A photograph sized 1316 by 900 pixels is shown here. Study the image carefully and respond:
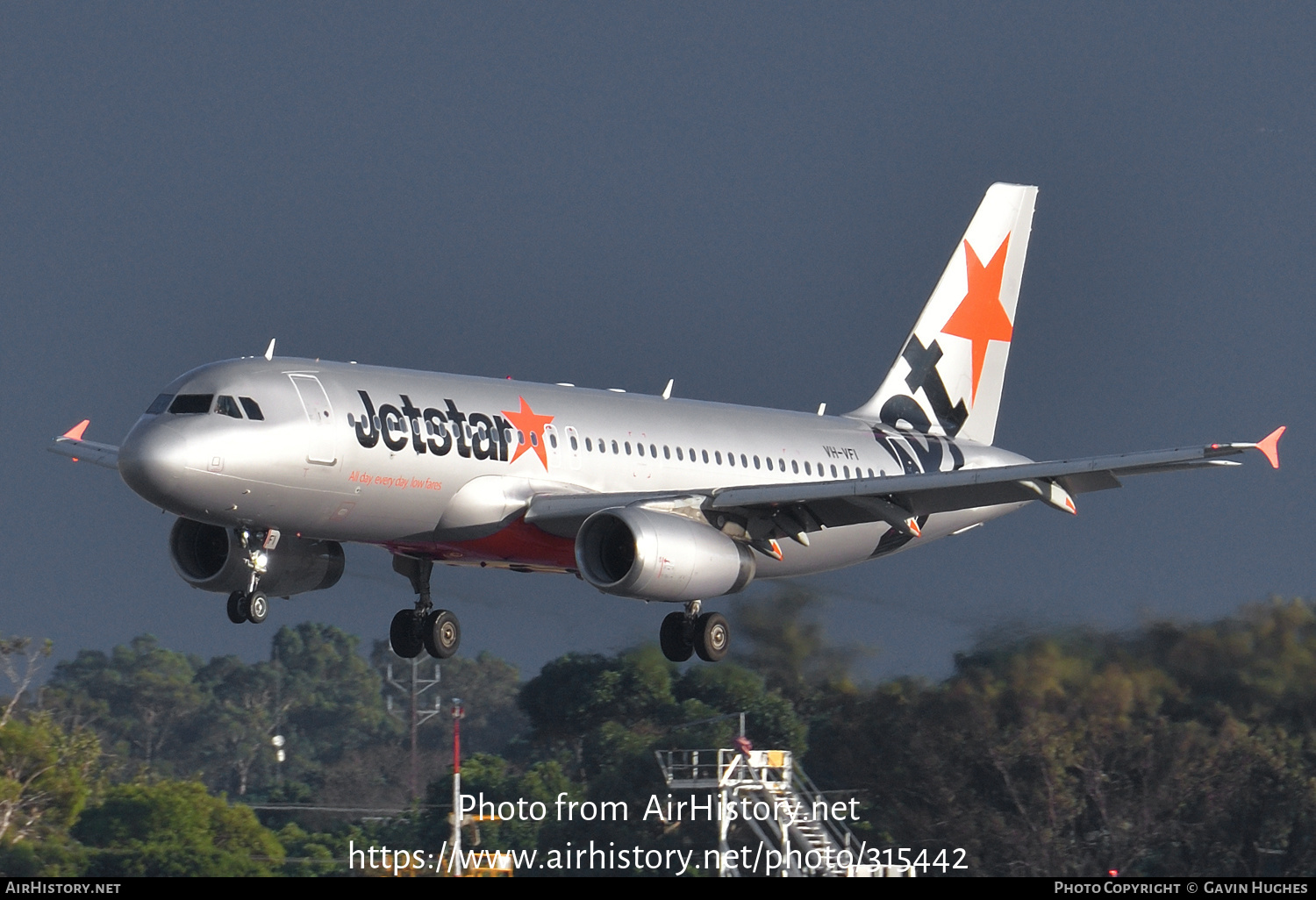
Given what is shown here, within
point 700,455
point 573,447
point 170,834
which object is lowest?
point 170,834

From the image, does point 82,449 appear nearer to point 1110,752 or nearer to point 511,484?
point 511,484

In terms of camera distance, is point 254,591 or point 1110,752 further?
point 1110,752

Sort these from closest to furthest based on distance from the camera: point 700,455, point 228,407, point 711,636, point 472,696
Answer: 1. point 228,407
2. point 711,636
3. point 700,455
4. point 472,696

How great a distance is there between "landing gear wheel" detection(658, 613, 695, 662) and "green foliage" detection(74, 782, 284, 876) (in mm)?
22275

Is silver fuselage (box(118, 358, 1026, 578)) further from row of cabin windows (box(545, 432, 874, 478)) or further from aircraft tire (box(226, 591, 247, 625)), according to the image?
aircraft tire (box(226, 591, 247, 625))

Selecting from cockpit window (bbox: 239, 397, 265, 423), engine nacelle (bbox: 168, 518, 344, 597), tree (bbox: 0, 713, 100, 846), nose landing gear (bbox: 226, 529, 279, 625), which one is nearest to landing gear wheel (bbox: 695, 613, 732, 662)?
engine nacelle (bbox: 168, 518, 344, 597)

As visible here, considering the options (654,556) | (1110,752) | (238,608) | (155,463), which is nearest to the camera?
(155,463)

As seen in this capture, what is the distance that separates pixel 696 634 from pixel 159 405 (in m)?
10.5

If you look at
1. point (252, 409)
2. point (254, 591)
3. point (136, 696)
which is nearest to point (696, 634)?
point (254, 591)

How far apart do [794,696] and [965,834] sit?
15.1ft

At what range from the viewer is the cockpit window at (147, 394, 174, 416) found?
29484 mm

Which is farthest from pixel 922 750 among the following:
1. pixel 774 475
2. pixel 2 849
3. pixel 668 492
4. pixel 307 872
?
pixel 2 849

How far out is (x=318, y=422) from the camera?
98.0ft

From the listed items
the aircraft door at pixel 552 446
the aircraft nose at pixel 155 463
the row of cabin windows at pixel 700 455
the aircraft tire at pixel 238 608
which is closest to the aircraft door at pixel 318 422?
the aircraft nose at pixel 155 463
